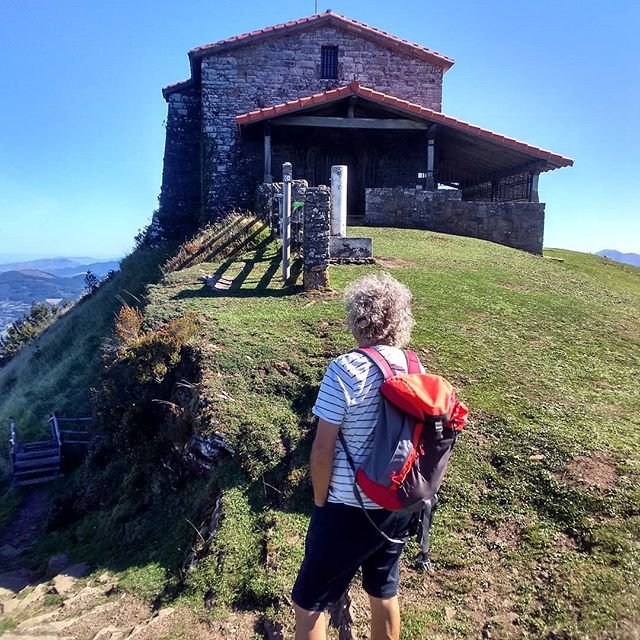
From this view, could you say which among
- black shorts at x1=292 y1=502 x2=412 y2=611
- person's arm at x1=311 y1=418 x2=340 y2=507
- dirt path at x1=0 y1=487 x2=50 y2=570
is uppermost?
person's arm at x1=311 y1=418 x2=340 y2=507

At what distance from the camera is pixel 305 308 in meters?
7.88

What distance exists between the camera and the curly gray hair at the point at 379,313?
280cm

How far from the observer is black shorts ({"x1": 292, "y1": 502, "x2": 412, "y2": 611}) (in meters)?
2.60

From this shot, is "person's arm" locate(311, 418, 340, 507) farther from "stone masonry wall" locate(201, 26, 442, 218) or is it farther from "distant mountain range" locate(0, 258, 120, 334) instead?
"distant mountain range" locate(0, 258, 120, 334)

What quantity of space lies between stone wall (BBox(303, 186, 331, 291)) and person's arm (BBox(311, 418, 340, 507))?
6.22m

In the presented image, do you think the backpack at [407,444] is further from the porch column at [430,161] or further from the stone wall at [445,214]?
the porch column at [430,161]

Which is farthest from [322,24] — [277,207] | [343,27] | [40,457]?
Answer: [40,457]

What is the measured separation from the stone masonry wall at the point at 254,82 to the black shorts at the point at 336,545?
15892mm

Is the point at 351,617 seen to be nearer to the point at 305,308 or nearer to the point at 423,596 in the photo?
the point at 423,596

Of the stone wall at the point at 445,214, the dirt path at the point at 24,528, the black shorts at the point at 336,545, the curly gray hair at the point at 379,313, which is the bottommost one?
the dirt path at the point at 24,528

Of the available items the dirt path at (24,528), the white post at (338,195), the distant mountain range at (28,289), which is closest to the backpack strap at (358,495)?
the dirt path at (24,528)

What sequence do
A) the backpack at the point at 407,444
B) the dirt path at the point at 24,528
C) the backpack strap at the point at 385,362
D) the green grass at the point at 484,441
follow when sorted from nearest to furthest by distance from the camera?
the backpack at the point at 407,444, the backpack strap at the point at 385,362, the green grass at the point at 484,441, the dirt path at the point at 24,528

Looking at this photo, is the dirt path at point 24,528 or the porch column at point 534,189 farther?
the porch column at point 534,189

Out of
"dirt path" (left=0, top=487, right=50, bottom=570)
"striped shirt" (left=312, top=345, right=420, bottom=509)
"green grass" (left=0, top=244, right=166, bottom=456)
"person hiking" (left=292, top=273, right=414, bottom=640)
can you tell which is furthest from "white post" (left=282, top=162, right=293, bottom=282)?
"striped shirt" (left=312, top=345, right=420, bottom=509)
